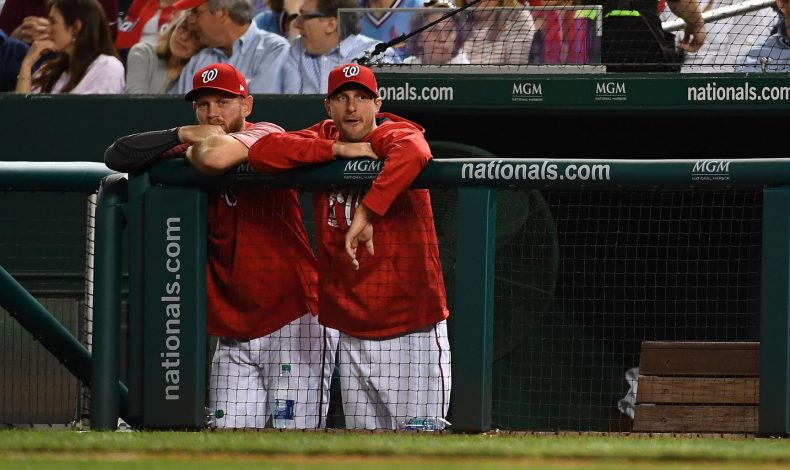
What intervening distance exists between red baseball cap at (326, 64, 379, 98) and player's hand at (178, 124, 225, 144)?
1.59ft

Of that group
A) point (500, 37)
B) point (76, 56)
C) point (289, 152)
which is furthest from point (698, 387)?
point (76, 56)

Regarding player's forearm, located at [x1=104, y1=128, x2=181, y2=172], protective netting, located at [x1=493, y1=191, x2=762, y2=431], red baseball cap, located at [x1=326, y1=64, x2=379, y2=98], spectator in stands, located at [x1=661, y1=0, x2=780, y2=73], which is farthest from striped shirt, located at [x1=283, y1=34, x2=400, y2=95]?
player's forearm, located at [x1=104, y1=128, x2=181, y2=172]

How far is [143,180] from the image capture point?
517cm

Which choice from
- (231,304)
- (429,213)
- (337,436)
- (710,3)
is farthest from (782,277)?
(710,3)

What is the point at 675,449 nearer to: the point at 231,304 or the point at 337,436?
the point at 337,436

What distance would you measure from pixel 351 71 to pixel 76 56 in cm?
371

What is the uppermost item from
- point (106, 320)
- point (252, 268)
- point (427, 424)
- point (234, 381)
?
point (252, 268)

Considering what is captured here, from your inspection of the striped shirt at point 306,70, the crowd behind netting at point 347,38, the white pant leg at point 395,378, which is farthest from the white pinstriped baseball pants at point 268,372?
the striped shirt at point 306,70

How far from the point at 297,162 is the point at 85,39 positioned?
12.9 feet

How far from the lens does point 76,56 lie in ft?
27.6

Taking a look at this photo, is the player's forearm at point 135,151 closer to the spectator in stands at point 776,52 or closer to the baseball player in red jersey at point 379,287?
the baseball player in red jersey at point 379,287

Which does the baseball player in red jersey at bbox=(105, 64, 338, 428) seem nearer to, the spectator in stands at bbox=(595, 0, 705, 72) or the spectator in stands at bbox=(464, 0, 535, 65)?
the spectator in stands at bbox=(464, 0, 535, 65)

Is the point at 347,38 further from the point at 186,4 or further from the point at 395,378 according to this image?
the point at 395,378

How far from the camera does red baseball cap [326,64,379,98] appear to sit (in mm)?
5219
